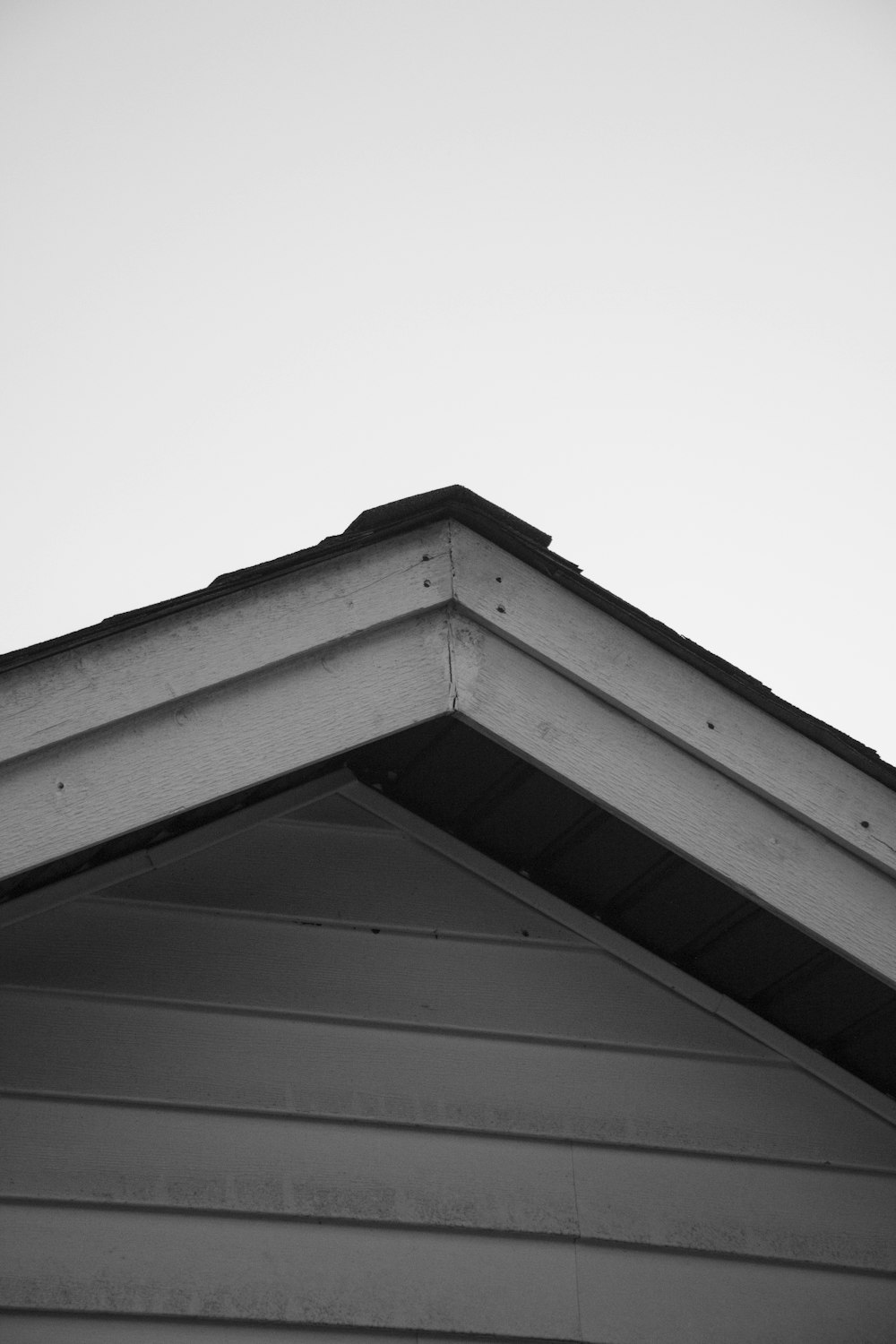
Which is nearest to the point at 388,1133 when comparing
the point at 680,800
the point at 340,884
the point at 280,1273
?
the point at 280,1273

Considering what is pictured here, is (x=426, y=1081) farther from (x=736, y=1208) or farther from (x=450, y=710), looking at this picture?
(x=450, y=710)

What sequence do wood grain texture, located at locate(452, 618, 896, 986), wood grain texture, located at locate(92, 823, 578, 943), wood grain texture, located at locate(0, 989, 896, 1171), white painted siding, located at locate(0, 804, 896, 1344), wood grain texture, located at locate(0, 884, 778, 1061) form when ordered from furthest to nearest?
wood grain texture, located at locate(92, 823, 578, 943)
wood grain texture, located at locate(0, 884, 778, 1061)
wood grain texture, located at locate(0, 989, 896, 1171)
white painted siding, located at locate(0, 804, 896, 1344)
wood grain texture, located at locate(452, 618, 896, 986)

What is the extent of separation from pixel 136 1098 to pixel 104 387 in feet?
39.0

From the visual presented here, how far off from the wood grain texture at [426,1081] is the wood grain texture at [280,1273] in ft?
0.74

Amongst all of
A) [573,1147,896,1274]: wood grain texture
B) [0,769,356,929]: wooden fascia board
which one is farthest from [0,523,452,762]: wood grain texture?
[573,1147,896,1274]: wood grain texture

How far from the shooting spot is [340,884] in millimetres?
2533

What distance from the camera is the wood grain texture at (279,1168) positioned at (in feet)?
6.93

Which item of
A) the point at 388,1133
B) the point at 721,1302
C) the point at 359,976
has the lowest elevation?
the point at 721,1302

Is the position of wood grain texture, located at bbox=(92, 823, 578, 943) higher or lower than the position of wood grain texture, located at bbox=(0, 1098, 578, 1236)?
higher

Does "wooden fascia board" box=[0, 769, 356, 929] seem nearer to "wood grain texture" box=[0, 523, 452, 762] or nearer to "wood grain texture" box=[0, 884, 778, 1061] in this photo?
"wood grain texture" box=[0, 884, 778, 1061]

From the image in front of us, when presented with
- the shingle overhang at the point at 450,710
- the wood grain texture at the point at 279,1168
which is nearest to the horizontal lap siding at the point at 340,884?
the wood grain texture at the point at 279,1168

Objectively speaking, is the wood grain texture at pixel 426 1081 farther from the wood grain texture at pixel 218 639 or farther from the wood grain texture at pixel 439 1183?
the wood grain texture at pixel 218 639

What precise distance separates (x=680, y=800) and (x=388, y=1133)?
958 millimetres

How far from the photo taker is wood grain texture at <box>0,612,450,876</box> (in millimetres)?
1805
